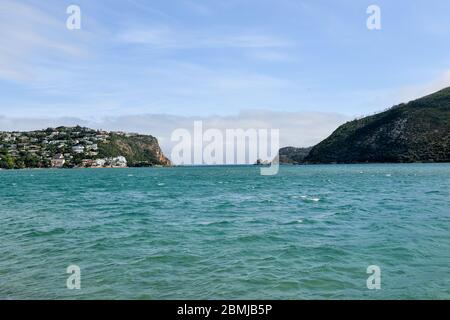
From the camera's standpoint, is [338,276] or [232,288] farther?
[338,276]

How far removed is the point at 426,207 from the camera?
35625mm

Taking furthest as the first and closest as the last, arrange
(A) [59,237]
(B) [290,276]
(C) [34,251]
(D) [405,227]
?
(D) [405,227] < (A) [59,237] < (C) [34,251] < (B) [290,276]

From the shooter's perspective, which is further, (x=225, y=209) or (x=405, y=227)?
(x=225, y=209)

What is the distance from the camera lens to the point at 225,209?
1458 inches

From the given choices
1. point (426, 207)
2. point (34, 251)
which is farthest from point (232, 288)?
point (426, 207)

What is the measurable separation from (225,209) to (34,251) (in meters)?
19.2

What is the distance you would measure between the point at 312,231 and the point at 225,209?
1315cm

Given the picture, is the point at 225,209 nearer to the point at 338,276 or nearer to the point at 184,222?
the point at 184,222
